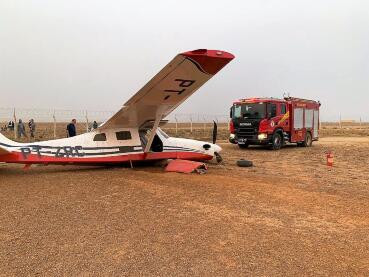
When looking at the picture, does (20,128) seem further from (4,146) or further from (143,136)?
(4,146)

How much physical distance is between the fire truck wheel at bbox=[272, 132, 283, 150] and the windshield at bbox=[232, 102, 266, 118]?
1625 mm

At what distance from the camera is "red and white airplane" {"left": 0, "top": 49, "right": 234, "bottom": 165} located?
962 cm

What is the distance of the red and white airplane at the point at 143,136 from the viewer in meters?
9.62

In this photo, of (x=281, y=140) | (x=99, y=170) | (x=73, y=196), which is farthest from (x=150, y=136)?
(x=281, y=140)

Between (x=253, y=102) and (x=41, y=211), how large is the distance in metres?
17.7

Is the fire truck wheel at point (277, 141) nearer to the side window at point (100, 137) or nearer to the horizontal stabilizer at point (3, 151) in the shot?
the side window at point (100, 137)

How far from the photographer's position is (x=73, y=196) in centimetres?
864

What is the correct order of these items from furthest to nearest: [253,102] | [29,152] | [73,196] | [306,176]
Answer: [253,102], [306,176], [29,152], [73,196]

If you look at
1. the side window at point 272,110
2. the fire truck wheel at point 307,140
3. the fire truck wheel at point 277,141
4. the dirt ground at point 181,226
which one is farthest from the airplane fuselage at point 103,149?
the fire truck wheel at point 307,140

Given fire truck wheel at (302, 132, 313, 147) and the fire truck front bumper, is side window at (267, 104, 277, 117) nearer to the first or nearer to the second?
the fire truck front bumper

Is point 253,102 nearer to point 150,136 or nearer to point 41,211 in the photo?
point 150,136

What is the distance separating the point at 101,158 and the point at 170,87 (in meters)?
3.87

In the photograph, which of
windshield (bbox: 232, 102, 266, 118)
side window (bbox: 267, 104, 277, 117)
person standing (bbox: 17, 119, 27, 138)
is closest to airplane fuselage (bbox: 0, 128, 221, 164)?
windshield (bbox: 232, 102, 266, 118)

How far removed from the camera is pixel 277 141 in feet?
77.4
